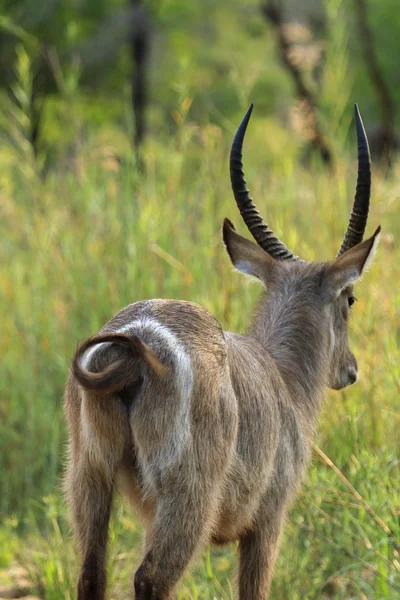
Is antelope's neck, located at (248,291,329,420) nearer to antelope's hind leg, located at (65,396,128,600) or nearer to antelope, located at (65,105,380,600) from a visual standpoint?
antelope, located at (65,105,380,600)

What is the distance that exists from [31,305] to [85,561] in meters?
3.66

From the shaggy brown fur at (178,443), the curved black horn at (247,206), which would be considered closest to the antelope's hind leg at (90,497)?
the shaggy brown fur at (178,443)

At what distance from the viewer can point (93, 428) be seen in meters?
2.87

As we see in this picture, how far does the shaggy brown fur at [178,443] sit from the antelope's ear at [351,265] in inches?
19.7

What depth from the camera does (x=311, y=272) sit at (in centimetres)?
403

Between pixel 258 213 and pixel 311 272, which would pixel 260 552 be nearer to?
pixel 311 272

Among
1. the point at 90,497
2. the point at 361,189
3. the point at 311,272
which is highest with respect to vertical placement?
Answer: the point at 361,189

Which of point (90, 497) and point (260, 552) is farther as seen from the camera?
point (260, 552)

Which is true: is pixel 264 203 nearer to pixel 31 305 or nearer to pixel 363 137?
pixel 31 305

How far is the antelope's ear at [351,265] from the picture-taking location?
3.71 metres

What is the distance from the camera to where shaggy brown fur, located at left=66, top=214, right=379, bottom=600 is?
2.78 meters

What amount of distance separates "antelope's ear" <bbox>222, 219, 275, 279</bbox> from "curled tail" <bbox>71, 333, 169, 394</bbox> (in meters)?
1.46

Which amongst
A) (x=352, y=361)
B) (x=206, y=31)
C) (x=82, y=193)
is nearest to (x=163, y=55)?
(x=206, y=31)

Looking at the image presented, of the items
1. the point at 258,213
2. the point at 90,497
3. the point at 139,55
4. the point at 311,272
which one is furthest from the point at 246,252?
the point at 139,55
